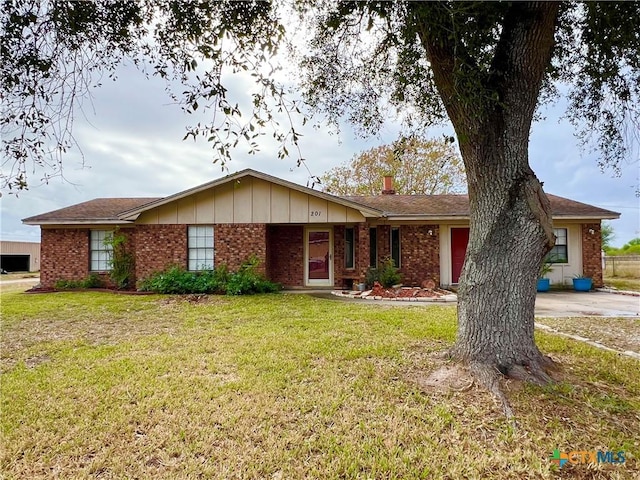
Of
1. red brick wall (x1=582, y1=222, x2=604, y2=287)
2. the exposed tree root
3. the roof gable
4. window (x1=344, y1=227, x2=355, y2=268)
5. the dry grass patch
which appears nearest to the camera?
the exposed tree root

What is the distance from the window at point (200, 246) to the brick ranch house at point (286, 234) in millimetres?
34

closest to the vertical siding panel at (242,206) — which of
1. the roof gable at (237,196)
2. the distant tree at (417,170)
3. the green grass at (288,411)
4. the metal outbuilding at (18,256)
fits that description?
the roof gable at (237,196)

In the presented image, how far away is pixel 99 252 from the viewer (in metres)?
12.8

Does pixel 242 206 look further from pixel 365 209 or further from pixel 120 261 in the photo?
pixel 120 261

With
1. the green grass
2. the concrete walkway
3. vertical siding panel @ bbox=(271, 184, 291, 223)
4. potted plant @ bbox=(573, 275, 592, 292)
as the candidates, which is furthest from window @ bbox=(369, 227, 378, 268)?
the green grass

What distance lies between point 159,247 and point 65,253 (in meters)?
3.87

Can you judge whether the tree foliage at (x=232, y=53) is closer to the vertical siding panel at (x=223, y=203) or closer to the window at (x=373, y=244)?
the vertical siding panel at (x=223, y=203)

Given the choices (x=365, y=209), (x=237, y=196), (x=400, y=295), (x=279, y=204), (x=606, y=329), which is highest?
(x=237, y=196)

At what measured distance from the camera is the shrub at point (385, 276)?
468 inches

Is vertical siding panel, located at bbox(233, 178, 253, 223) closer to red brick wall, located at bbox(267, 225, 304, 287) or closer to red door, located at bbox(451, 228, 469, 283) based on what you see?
red brick wall, located at bbox(267, 225, 304, 287)

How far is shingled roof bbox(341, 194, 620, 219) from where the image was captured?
1223cm

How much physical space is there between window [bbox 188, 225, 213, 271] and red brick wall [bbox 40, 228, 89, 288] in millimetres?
4103

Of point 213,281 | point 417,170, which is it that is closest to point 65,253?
point 213,281

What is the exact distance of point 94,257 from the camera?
42.1 feet
